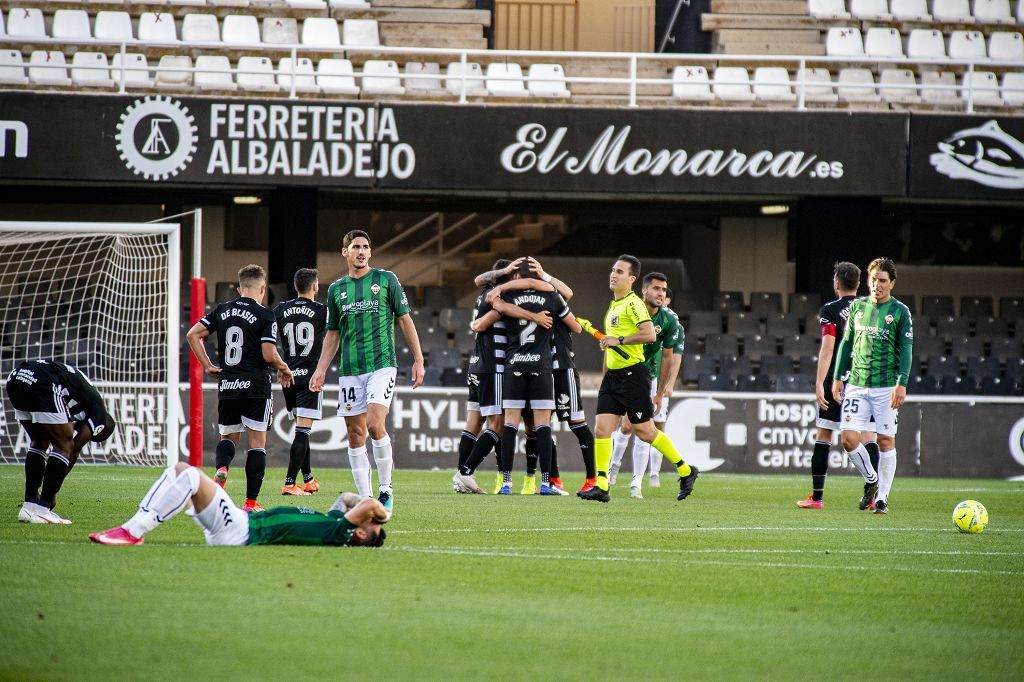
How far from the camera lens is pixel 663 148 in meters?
18.7

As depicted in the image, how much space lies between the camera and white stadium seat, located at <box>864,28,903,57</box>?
22531mm

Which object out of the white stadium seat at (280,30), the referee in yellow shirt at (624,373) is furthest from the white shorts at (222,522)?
the white stadium seat at (280,30)

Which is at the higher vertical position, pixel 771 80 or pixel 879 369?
pixel 771 80

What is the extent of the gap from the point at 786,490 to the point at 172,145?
1011 cm

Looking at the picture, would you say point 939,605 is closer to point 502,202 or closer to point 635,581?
point 635,581

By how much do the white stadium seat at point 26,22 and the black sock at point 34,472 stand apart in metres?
14.8

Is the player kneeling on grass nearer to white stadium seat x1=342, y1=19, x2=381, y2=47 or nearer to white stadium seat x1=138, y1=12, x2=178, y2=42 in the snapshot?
white stadium seat x1=138, y1=12, x2=178, y2=42

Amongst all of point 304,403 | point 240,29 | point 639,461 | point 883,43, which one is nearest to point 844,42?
point 883,43

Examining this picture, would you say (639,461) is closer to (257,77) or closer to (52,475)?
(52,475)

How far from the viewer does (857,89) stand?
21.5 metres

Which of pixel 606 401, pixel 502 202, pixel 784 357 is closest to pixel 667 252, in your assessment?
pixel 502 202

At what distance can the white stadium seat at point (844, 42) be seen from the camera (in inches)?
885

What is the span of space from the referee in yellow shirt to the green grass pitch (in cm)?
194

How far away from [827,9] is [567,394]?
46.3ft
